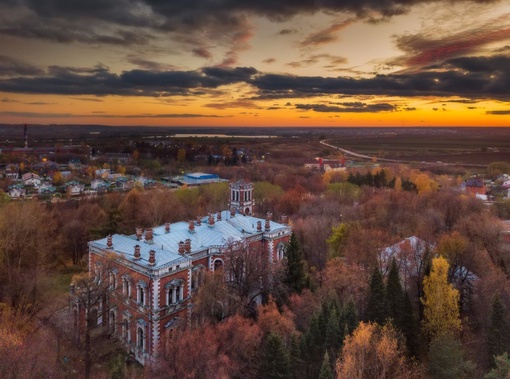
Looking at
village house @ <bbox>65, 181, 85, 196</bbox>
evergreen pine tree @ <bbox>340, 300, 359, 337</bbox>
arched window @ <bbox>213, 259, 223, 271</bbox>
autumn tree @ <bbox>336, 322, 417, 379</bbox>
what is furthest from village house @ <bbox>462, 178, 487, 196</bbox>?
village house @ <bbox>65, 181, 85, 196</bbox>

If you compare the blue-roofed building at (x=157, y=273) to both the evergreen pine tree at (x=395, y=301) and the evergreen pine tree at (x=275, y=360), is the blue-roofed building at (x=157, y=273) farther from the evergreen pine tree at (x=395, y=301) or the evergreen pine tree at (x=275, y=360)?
the evergreen pine tree at (x=395, y=301)

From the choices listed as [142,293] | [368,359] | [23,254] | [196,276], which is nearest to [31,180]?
[23,254]

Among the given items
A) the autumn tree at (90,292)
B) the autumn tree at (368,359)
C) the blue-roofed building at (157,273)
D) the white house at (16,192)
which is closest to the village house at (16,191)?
the white house at (16,192)

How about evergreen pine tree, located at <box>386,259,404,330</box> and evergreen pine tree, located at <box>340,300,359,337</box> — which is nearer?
evergreen pine tree, located at <box>340,300,359,337</box>

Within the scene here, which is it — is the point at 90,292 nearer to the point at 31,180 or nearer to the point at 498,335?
the point at 498,335

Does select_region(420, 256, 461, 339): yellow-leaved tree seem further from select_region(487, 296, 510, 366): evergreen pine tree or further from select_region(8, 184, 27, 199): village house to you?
select_region(8, 184, 27, 199): village house

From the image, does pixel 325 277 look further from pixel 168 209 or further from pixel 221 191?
pixel 221 191

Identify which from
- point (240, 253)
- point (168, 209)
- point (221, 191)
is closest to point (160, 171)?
point (221, 191)
